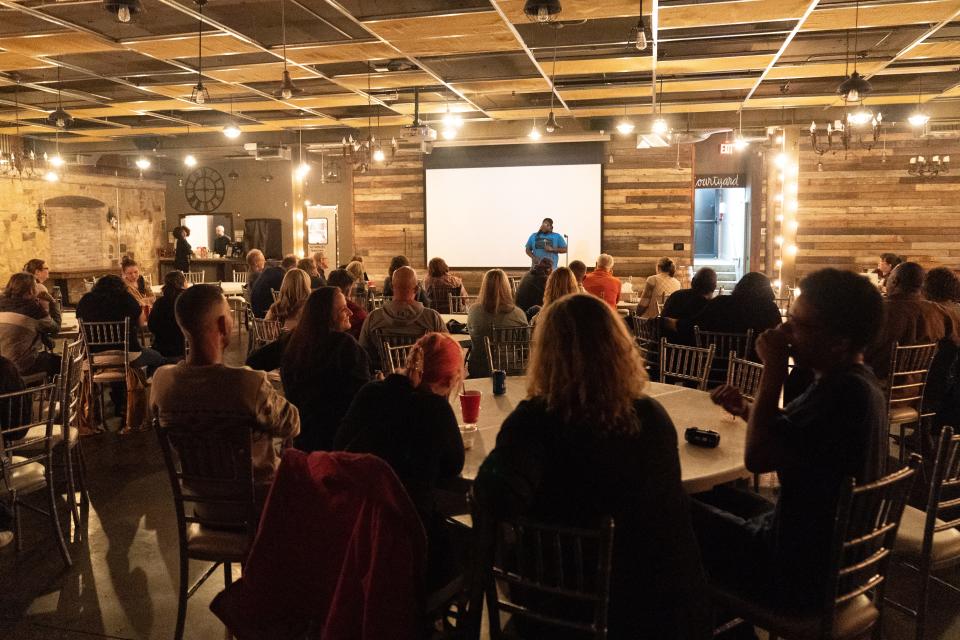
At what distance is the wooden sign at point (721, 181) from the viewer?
49.9 feet

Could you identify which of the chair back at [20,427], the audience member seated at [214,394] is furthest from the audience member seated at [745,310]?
the chair back at [20,427]

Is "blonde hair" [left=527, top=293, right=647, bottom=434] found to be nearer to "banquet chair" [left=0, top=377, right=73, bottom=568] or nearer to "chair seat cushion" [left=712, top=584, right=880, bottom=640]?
"chair seat cushion" [left=712, top=584, right=880, bottom=640]

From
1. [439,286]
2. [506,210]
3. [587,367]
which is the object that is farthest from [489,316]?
[506,210]

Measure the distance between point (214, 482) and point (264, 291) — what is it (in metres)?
5.42

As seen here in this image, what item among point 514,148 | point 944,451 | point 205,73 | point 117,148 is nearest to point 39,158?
point 117,148

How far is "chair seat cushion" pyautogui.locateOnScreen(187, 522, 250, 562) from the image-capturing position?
261 cm

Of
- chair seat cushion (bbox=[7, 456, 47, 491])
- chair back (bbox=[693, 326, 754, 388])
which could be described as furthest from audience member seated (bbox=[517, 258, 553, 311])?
chair seat cushion (bbox=[7, 456, 47, 491])

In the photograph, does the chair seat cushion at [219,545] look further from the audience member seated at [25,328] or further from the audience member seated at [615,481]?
the audience member seated at [25,328]

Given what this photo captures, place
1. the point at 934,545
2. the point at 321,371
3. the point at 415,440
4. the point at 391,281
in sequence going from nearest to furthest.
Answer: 1. the point at 415,440
2. the point at 934,545
3. the point at 321,371
4. the point at 391,281

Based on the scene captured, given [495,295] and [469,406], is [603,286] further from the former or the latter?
[469,406]

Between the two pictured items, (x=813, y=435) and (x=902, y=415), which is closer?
(x=813, y=435)

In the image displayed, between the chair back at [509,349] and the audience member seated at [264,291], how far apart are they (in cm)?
339

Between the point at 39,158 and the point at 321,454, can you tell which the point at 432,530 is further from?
the point at 39,158

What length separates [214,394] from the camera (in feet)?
8.59
